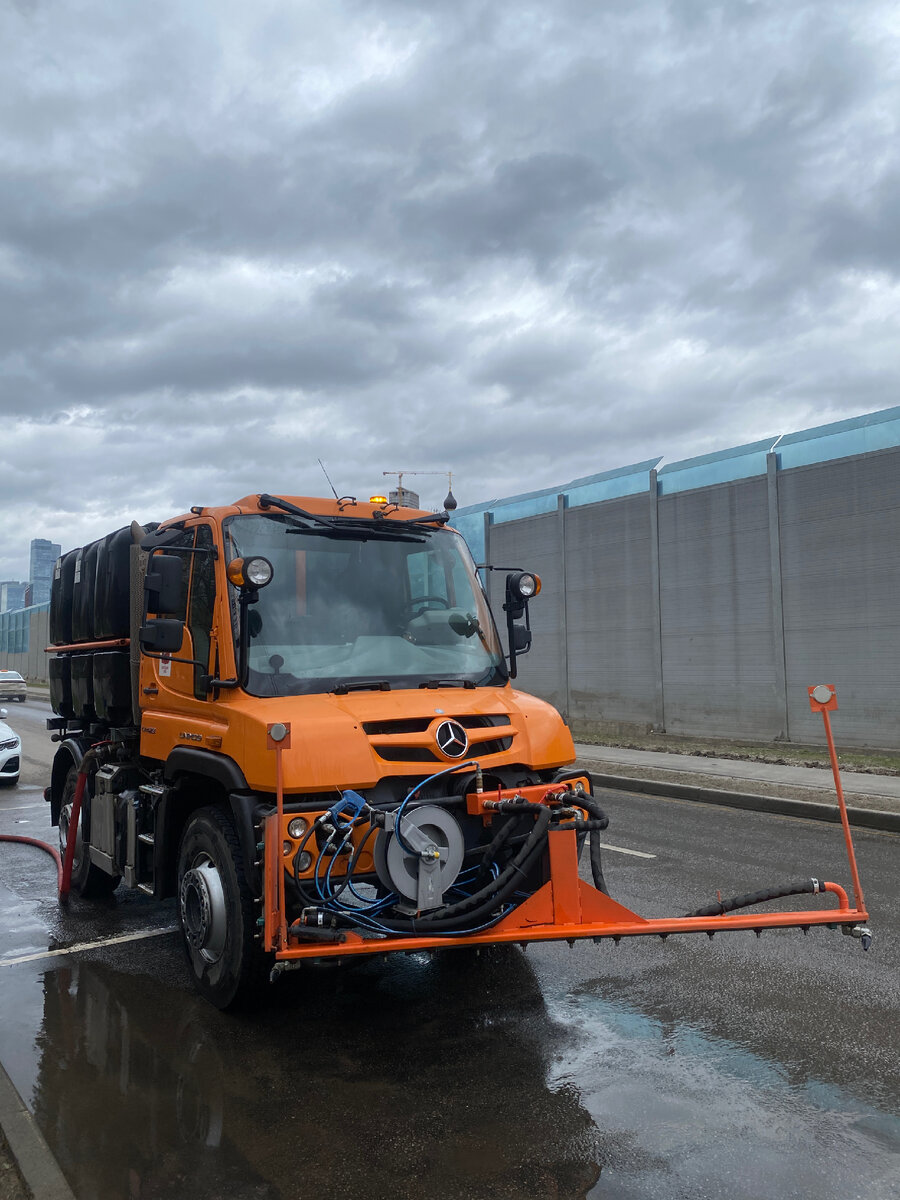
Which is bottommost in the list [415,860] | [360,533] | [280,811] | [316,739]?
[415,860]

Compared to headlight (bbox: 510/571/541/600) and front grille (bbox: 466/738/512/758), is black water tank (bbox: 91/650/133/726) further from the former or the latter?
front grille (bbox: 466/738/512/758)

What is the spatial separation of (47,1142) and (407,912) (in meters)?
1.66

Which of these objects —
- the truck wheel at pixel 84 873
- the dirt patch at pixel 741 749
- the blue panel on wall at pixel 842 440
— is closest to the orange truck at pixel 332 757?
the truck wheel at pixel 84 873

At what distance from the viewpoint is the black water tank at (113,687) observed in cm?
657

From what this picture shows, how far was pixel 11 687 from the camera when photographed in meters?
44.8

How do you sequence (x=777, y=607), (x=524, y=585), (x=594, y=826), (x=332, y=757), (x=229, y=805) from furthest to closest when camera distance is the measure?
(x=777, y=607) → (x=524, y=585) → (x=229, y=805) → (x=594, y=826) → (x=332, y=757)

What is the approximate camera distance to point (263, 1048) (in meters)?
4.63

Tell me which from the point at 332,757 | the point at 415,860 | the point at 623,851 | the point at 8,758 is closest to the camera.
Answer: the point at 415,860

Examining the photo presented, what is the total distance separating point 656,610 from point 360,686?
45.6 feet

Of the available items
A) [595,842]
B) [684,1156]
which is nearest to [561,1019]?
[595,842]

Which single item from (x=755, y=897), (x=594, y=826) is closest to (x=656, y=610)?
(x=594, y=826)

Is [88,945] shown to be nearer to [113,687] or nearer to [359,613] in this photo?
[113,687]

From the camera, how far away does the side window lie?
539 cm

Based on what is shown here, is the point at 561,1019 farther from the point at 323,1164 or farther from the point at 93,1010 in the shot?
the point at 93,1010
